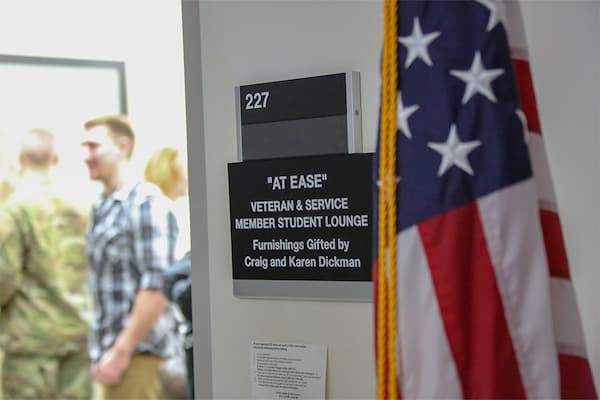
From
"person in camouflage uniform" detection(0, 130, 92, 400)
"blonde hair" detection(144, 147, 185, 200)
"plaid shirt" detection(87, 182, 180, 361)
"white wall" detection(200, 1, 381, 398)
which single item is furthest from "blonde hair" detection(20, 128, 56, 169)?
"white wall" detection(200, 1, 381, 398)

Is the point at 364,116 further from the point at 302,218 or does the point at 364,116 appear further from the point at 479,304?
the point at 479,304

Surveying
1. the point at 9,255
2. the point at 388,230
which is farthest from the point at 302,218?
the point at 9,255

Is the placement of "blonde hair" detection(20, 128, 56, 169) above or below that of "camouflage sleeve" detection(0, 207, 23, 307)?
above

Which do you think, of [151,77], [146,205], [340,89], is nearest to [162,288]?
[146,205]

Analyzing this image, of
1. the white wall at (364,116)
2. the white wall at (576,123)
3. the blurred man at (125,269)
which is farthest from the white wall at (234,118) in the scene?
the blurred man at (125,269)

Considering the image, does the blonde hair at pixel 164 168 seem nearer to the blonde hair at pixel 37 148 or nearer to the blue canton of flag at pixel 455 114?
the blonde hair at pixel 37 148

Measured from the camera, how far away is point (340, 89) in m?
1.31

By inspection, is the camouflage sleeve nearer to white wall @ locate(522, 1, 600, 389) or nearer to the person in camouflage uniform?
the person in camouflage uniform

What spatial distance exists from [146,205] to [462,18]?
2.91m

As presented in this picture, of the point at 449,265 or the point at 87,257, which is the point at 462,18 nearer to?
the point at 449,265

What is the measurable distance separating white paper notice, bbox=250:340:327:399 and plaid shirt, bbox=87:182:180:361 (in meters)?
2.30

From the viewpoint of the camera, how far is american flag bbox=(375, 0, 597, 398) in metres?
0.92

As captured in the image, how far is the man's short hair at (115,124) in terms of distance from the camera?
391 cm

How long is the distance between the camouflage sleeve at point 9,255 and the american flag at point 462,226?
126 inches
